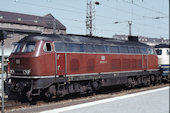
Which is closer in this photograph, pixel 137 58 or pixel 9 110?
pixel 9 110

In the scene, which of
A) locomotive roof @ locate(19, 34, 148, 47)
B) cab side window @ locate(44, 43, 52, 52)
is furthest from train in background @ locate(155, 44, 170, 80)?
cab side window @ locate(44, 43, 52, 52)

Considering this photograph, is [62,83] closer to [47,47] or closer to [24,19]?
[47,47]

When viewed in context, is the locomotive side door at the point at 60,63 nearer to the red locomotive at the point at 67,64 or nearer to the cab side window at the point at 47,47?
the red locomotive at the point at 67,64

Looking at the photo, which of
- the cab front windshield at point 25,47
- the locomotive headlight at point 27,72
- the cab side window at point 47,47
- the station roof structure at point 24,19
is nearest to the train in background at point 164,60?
the cab side window at point 47,47

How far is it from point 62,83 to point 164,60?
42.3 ft

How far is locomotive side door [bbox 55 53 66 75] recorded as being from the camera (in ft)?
42.4

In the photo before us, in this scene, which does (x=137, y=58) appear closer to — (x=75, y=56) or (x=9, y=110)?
(x=75, y=56)

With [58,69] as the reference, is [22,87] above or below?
below

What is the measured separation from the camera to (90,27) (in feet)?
121

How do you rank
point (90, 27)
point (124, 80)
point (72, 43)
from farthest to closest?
point (90, 27) → point (124, 80) → point (72, 43)

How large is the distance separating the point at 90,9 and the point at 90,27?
13.3 feet

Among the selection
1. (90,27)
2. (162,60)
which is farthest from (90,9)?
(162,60)

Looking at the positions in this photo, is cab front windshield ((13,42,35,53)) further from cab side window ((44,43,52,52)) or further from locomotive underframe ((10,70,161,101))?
locomotive underframe ((10,70,161,101))

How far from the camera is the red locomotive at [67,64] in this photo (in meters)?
12.2
